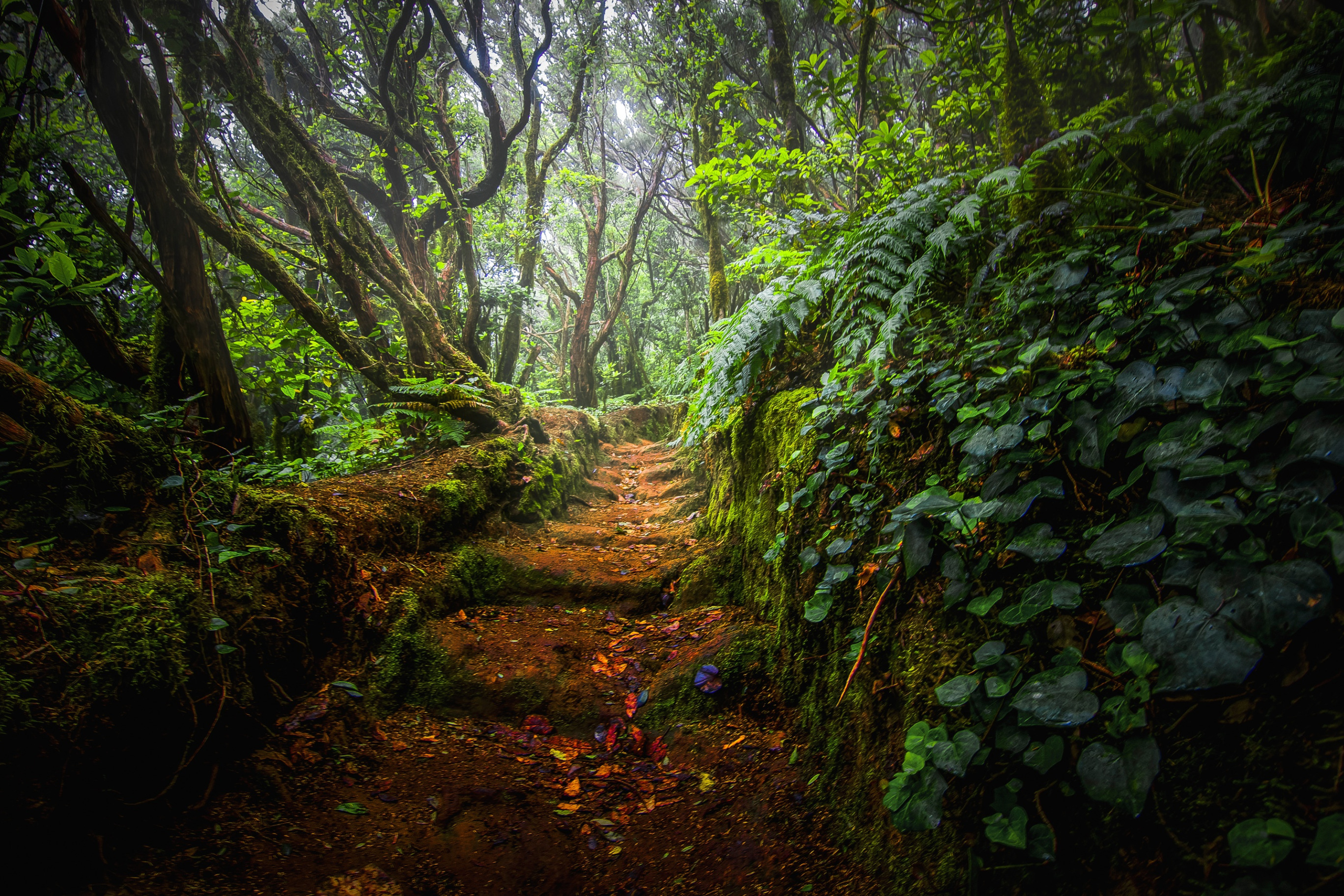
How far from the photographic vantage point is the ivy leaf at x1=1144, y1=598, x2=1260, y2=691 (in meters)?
0.98

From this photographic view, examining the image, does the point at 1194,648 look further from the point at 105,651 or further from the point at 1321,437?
the point at 105,651

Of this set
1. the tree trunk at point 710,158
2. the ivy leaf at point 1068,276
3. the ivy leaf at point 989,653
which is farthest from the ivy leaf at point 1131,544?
the tree trunk at point 710,158

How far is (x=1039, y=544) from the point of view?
Result: 145 centimetres

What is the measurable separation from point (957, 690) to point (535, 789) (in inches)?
74.8

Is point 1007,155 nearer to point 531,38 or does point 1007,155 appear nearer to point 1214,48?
point 1214,48

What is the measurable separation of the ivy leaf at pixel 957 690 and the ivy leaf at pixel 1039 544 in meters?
0.39

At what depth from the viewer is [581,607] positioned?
392 centimetres

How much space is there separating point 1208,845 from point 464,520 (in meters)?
4.43

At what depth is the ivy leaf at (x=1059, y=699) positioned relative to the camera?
1156 millimetres

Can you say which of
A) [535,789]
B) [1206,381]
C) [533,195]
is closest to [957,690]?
[1206,381]

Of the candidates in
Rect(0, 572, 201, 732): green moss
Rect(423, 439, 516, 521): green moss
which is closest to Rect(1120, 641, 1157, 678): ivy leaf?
Rect(0, 572, 201, 732): green moss

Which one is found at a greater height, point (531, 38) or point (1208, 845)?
point (531, 38)

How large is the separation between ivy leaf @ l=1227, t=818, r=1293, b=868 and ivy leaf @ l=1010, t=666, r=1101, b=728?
26cm

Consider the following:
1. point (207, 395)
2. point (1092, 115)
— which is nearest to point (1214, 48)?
point (1092, 115)
